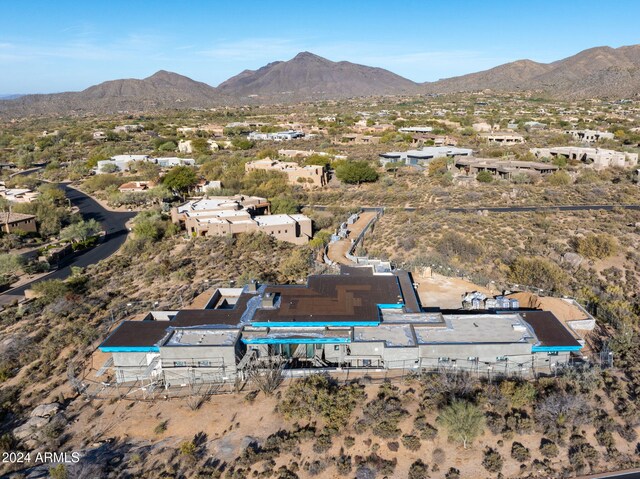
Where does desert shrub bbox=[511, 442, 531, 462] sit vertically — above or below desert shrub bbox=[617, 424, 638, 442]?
below

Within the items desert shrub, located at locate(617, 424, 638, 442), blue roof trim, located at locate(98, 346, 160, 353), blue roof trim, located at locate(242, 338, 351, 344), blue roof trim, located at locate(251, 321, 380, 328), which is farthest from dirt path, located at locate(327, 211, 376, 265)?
desert shrub, located at locate(617, 424, 638, 442)

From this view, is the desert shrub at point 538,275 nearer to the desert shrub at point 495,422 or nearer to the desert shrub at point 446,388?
the desert shrub at point 446,388

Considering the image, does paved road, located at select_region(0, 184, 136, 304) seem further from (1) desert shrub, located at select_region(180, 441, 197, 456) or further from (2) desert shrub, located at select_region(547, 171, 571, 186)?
(2) desert shrub, located at select_region(547, 171, 571, 186)

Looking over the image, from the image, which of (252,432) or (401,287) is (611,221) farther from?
(252,432)

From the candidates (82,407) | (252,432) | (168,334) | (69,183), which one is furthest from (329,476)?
(69,183)

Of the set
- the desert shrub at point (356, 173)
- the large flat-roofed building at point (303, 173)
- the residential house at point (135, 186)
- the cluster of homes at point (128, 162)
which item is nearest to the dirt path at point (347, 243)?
the desert shrub at point (356, 173)

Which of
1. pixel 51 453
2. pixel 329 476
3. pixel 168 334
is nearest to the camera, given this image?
pixel 329 476

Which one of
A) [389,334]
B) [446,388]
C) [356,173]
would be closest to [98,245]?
[356,173]
